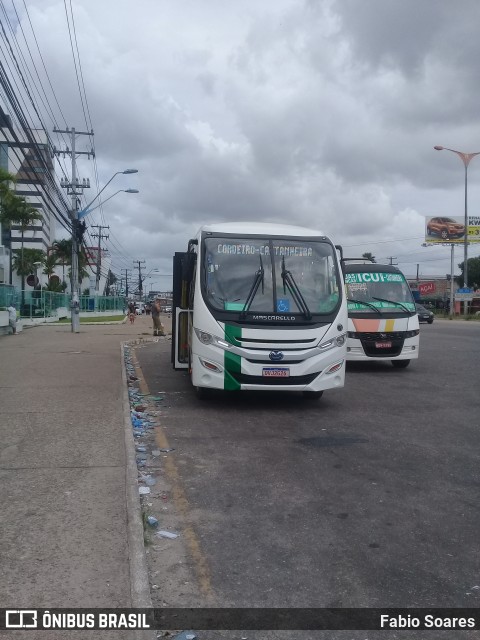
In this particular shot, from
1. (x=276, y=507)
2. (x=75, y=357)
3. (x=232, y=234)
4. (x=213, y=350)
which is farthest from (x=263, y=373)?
(x=75, y=357)

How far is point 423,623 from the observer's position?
147 inches

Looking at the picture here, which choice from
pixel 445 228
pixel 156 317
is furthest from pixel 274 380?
pixel 445 228

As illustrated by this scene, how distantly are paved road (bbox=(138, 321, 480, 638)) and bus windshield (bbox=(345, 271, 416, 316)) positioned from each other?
3757 mm

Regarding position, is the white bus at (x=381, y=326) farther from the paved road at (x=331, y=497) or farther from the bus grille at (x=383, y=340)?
the paved road at (x=331, y=497)

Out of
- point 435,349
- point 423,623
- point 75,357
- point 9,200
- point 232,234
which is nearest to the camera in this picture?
point 423,623

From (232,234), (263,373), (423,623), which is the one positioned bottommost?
(423,623)

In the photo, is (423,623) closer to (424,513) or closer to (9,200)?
(424,513)

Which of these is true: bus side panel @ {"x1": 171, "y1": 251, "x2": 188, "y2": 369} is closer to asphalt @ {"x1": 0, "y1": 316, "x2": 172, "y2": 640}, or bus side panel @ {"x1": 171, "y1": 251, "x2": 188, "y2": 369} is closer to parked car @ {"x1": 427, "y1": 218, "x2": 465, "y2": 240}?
asphalt @ {"x1": 0, "y1": 316, "x2": 172, "y2": 640}

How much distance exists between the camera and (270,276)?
32.6 ft

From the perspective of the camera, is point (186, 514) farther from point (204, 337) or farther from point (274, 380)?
point (204, 337)

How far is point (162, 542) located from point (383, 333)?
10.2 metres

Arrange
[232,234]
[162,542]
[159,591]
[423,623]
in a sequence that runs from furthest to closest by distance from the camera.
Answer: [232,234] → [162,542] → [159,591] → [423,623]

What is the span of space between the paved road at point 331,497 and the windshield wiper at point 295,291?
1.53 metres

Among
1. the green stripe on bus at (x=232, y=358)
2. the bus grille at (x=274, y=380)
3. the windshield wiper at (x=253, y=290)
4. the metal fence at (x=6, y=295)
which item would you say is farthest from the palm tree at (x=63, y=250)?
the bus grille at (x=274, y=380)
